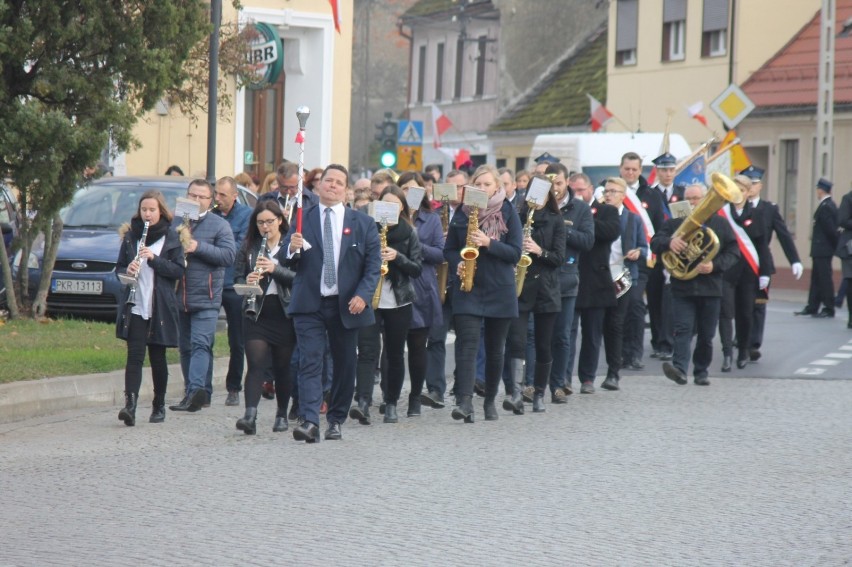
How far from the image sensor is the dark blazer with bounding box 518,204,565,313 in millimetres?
12789

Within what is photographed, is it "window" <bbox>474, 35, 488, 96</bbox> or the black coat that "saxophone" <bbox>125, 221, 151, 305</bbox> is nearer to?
the black coat

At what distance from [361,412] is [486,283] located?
1.30 metres

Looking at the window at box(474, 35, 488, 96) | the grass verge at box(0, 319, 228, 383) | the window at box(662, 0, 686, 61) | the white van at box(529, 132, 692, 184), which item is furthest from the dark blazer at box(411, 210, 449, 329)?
the window at box(474, 35, 488, 96)

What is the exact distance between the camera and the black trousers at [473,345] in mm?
12266

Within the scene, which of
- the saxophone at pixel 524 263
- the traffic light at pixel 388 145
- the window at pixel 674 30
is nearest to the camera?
the saxophone at pixel 524 263

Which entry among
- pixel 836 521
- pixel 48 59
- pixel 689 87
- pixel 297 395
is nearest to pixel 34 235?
pixel 48 59

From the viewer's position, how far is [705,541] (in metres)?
7.80

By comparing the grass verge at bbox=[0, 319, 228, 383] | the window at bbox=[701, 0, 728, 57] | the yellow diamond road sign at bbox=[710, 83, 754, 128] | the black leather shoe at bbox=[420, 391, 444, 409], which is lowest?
the black leather shoe at bbox=[420, 391, 444, 409]

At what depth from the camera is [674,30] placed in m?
41.5

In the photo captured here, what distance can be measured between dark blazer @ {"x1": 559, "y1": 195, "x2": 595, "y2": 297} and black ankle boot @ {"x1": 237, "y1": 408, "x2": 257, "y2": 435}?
10.5 feet

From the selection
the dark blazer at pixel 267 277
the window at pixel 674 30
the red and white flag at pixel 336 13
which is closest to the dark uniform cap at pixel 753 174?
the dark blazer at pixel 267 277

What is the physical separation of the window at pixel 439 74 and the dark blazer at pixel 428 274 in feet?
142

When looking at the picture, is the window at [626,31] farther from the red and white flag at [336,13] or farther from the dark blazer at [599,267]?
the dark blazer at [599,267]

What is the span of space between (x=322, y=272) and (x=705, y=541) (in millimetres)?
4047
